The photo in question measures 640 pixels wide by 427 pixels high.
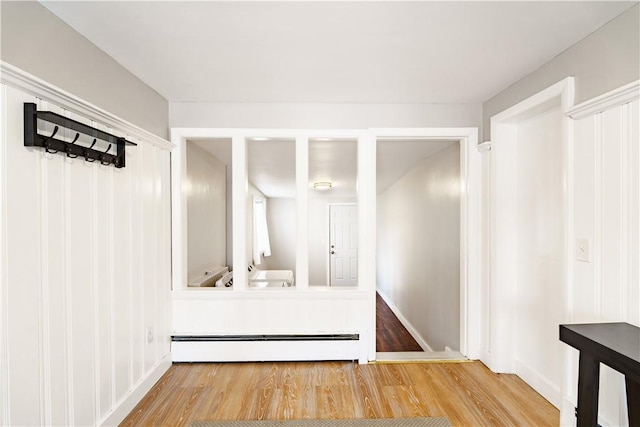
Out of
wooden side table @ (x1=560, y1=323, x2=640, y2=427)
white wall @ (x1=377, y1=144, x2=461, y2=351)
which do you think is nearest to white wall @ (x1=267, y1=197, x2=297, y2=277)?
white wall @ (x1=377, y1=144, x2=461, y2=351)

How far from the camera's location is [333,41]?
1.89m

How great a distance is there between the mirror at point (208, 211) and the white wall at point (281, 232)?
407 cm

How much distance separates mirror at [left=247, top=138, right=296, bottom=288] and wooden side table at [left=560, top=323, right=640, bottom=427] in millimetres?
2454

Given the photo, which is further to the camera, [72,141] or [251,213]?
[251,213]

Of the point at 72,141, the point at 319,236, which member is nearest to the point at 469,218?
the point at 72,141

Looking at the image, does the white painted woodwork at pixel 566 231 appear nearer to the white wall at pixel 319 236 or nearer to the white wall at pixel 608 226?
the white wall at pixel 608 226

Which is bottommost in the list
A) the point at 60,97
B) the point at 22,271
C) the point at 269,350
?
the point at 269,350

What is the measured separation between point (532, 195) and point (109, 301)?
9.90 ft

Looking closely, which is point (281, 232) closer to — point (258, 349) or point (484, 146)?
point (258, 349)

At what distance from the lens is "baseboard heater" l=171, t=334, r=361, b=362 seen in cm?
290

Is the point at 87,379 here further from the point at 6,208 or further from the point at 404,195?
the point at 404,195

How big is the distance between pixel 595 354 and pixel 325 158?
133 inches

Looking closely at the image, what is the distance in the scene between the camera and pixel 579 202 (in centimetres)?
192

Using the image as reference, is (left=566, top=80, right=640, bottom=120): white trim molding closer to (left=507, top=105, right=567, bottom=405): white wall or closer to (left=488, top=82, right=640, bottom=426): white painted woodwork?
(left=488, top=82, right=640, bottom=426): white painted woodwork
